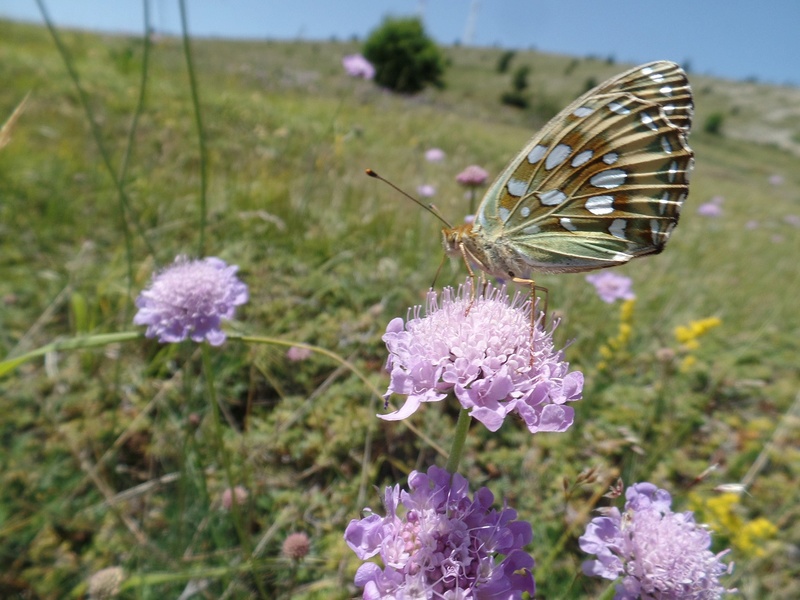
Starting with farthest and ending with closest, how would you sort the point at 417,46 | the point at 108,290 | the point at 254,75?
the point at 417,46 → the point at 254,75 → the point at 108,290

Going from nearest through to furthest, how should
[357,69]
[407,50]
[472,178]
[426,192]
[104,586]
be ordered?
[104,586]
[472,178]
[426,192]
[357,69]
[407,50]

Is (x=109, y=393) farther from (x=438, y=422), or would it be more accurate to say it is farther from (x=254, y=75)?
(x=254, y=75)

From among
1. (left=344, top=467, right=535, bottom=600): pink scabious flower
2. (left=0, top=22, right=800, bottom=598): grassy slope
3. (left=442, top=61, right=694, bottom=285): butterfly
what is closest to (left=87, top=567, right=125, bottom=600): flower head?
(left=0, top=22, right=800, bottom=598): grassy slope

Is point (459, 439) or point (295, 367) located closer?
point (459, 439)

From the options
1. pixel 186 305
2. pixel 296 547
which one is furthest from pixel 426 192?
pixel 296 547

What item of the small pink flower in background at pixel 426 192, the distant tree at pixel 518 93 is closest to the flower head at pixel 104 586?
the small pink flower in background at pixel 426 192

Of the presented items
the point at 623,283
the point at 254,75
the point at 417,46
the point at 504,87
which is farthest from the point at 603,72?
the point at 623,283

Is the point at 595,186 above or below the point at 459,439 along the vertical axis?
above

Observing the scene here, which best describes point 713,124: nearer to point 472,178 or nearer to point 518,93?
point 518,93
